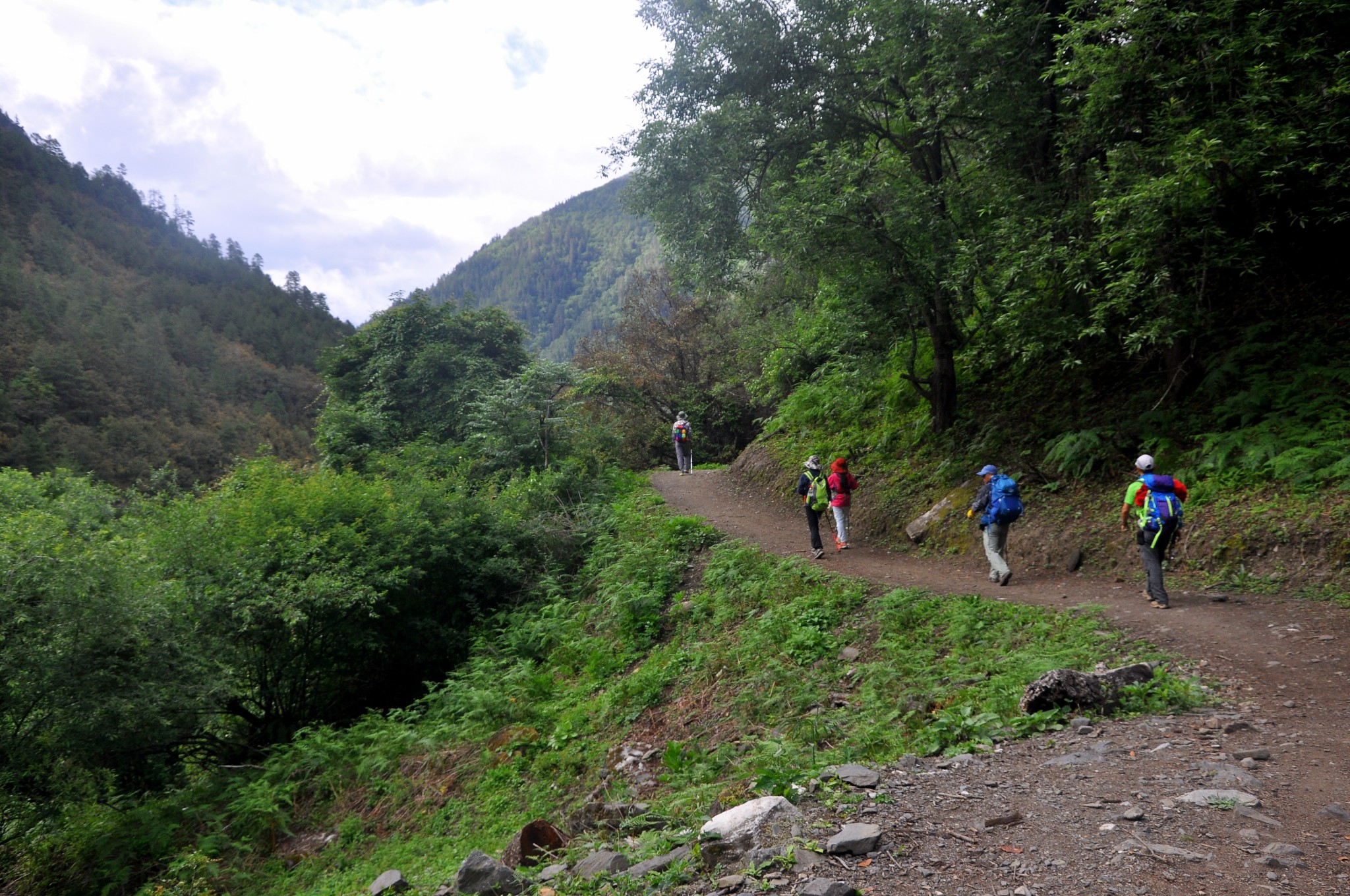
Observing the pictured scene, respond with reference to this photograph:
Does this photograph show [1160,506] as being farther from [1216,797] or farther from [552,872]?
[552,872]

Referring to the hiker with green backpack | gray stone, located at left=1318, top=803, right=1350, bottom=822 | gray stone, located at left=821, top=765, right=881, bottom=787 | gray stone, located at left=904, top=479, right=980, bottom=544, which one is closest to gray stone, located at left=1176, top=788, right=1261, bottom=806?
gray stone, located at left=1318, top=803, right=1350, bottom=822

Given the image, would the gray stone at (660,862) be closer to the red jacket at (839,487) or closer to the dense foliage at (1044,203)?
the dense foliage at (1044,203)

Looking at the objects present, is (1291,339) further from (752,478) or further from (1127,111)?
(752,478)

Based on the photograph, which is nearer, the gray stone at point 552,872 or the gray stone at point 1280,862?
the gray stone at point 1280,862

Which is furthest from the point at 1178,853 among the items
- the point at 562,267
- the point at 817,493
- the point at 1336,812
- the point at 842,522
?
A: the point at 562,267

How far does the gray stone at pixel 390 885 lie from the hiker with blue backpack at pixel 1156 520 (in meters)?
7.94

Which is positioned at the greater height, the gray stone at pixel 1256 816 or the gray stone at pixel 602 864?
the gray stone at pixel 1256 816

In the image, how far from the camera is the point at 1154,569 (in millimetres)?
7672

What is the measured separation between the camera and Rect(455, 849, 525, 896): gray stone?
473 centimetres

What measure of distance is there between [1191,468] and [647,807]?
8220 millimetres

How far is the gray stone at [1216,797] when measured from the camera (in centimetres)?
355

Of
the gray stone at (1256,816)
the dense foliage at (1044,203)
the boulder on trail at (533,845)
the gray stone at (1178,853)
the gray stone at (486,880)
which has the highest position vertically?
the dense foliage at (1044,203)

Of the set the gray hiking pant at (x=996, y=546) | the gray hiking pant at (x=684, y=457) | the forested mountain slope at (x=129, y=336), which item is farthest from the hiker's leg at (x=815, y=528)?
the forested mountain slope at (x=129, y=336)

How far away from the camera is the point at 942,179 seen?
11.8 m
